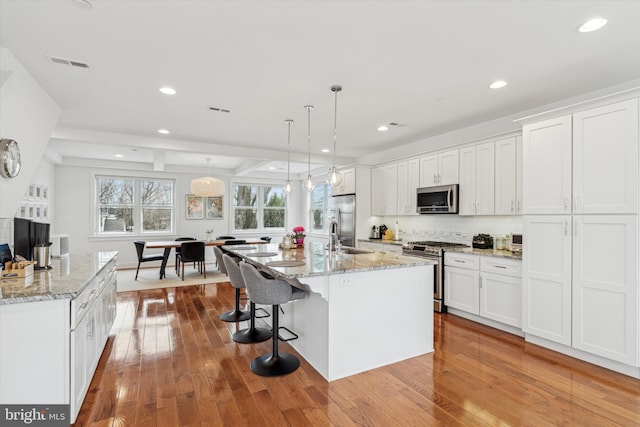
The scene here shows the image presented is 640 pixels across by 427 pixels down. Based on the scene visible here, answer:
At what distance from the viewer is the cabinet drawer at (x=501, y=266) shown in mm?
3564

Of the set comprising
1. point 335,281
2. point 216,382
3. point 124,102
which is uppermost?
point 124,102

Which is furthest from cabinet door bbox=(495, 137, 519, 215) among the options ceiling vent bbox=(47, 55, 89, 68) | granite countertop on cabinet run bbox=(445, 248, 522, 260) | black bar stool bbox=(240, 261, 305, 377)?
ceiling vent bbox=(47, 55, 89, 68)

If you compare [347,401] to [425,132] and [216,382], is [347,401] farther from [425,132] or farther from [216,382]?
[425,132]

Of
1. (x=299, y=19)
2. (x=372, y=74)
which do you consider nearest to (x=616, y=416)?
(x=372, y=74)

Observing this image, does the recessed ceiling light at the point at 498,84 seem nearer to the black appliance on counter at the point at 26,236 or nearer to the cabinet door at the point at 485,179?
the cabinet door at the point at 485,179

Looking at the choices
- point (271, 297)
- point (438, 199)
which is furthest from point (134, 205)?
point (438, 199)

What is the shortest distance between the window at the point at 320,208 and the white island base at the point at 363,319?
5.55 m

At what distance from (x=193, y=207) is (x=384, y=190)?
5.33 metres

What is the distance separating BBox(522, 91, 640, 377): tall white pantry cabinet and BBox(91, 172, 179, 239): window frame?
799 centimetres

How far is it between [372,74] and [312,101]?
0.88 metres

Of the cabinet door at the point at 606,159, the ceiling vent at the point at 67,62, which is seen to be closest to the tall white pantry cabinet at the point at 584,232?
the cabinet door at the point at 606,159

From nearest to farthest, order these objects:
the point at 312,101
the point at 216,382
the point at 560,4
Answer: the point at 560,4
the point at 216,382
the point at 312,101

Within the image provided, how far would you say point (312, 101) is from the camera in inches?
141

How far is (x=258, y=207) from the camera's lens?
383 inches
